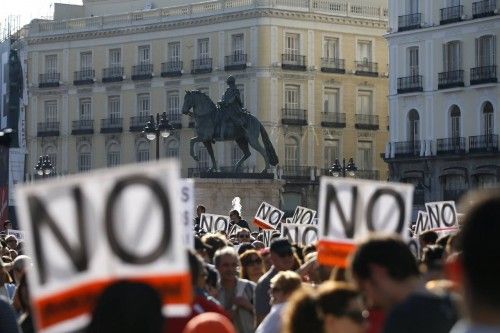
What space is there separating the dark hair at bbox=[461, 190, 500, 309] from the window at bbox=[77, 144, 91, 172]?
78.9m

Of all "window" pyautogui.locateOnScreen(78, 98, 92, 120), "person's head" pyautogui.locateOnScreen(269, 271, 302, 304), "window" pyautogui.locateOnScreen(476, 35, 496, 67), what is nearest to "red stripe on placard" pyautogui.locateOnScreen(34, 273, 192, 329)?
"person's head" pyautogui.locateOnScreen(269, 271, 302, 304)

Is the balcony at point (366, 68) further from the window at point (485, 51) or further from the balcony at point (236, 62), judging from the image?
the window at point (485, 51)

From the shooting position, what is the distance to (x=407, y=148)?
2581 inches

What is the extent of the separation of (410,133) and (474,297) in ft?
202

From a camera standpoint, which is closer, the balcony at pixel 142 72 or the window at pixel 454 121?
the window at pixel 454 121

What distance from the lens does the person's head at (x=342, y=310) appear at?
6.75m

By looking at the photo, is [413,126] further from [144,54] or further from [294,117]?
[144,54]

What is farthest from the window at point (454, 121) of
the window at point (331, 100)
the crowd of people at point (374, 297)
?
the crowd of people at point (374, 297)

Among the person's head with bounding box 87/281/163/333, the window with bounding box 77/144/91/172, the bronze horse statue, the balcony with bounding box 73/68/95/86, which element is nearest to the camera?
the person's head with bounding box 87/281/163/333

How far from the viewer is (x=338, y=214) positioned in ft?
31.1

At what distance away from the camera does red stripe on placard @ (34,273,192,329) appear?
645 cm

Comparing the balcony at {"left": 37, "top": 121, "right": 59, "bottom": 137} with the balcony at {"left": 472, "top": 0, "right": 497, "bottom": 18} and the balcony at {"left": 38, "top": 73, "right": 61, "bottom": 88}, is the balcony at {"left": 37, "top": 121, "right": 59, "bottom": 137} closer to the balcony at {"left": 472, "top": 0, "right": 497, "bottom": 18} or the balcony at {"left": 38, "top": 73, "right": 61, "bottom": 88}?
the balcony at {"left": 38, "top": 73, "right": 61, "bottom": 88}

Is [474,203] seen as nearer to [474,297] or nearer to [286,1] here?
[474,297]

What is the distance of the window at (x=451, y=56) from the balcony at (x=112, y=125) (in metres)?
21.5
